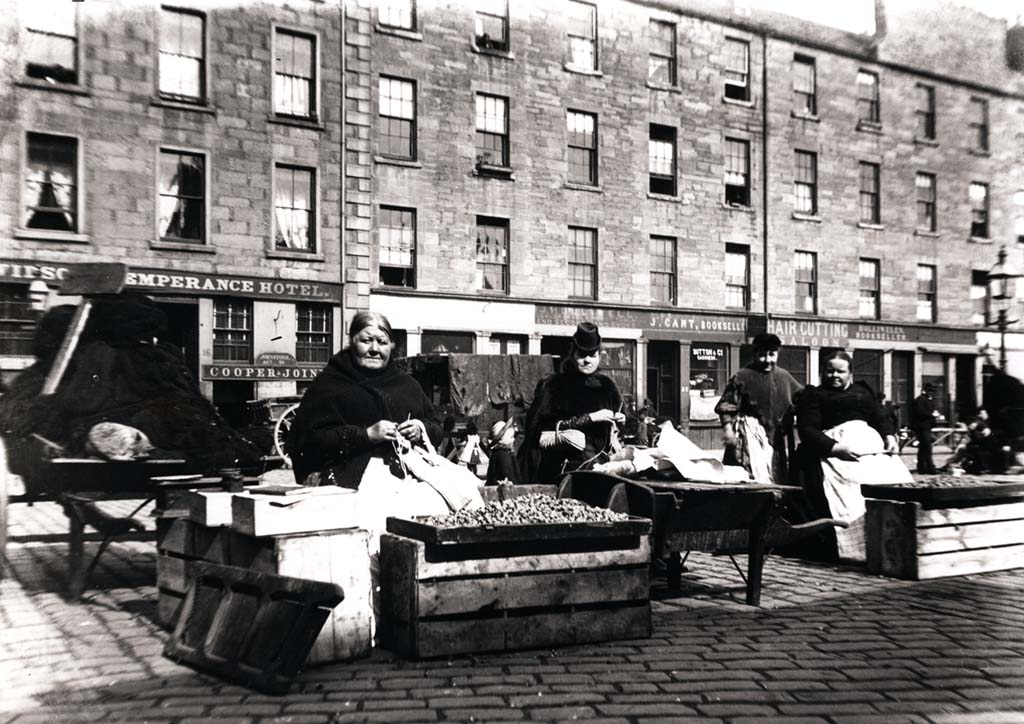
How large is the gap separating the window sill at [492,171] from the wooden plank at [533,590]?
17.8 m

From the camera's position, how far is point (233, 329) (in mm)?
15672

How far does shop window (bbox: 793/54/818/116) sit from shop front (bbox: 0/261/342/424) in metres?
13.2

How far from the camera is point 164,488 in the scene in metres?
6.11

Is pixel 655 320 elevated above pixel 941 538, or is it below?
above

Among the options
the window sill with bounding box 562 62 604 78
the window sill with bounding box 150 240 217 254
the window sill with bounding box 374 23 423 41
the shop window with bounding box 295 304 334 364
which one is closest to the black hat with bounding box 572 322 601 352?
the window sill with bounding box 150 240 217 254

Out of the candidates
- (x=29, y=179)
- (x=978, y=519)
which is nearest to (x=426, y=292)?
(x=29, y=179)

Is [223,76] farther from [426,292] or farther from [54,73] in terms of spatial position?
[426,292]

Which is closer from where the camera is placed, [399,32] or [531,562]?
[531,562]

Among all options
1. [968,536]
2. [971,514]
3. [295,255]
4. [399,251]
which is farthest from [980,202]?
[399,251]

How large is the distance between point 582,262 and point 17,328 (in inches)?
746

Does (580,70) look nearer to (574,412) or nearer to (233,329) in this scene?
(233,329)

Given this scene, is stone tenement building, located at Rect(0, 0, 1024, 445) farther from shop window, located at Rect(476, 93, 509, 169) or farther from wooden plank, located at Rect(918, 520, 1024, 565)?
wooden plank, located at Rect(918, 520, 1024, 565)

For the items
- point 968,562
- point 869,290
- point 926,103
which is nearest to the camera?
point 968,562

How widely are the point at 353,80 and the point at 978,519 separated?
14.6 m
